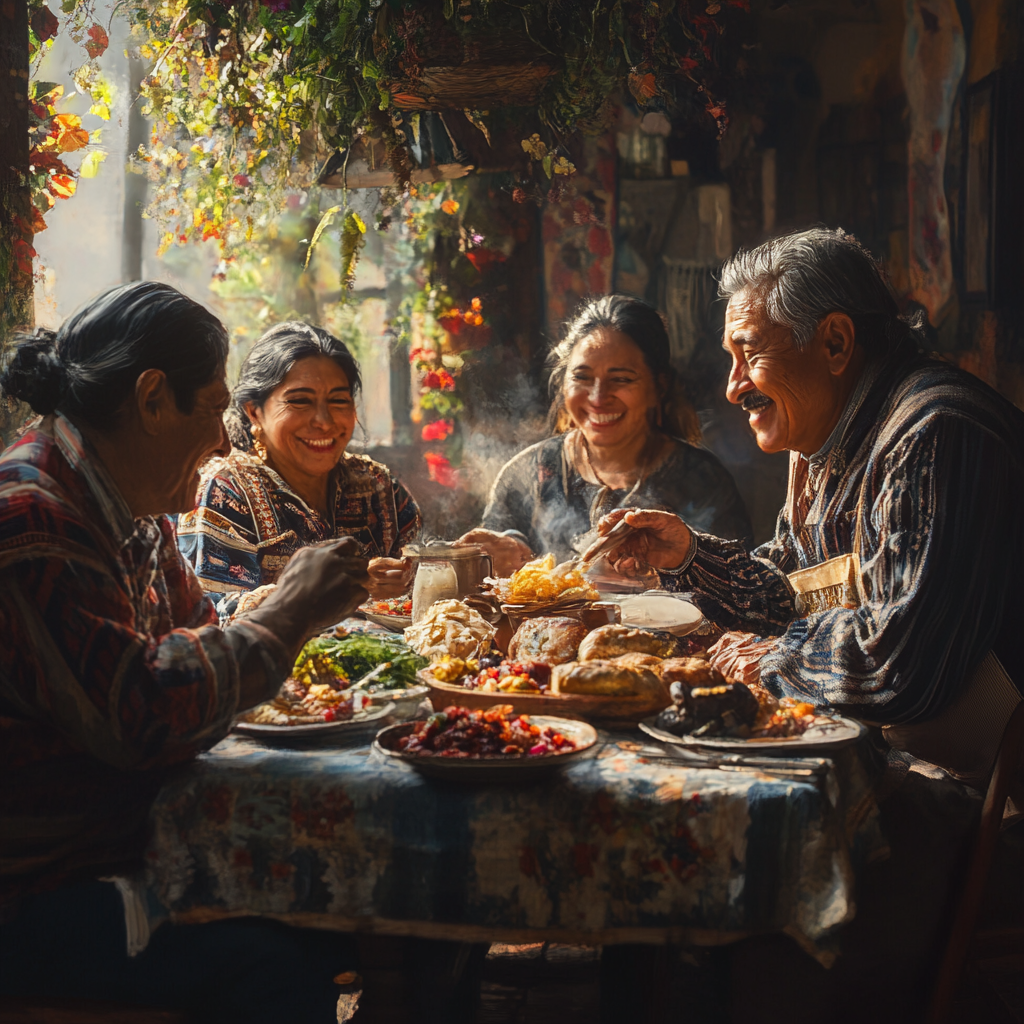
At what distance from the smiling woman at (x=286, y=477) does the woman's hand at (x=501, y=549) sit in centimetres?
41

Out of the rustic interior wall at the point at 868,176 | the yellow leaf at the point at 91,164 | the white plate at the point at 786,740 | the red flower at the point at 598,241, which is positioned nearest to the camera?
the white plate at the point at 786,740

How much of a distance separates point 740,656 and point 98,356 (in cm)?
164

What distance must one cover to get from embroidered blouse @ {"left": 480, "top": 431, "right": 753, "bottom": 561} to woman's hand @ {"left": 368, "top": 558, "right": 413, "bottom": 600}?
1.66 meters

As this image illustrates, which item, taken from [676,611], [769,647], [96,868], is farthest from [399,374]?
[96,868]

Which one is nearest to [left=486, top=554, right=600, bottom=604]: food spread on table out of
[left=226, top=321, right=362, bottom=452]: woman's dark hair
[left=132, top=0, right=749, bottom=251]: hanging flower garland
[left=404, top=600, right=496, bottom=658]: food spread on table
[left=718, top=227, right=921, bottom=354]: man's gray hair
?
[left=404, top=600, right=496, bottom=658]: food spread on table

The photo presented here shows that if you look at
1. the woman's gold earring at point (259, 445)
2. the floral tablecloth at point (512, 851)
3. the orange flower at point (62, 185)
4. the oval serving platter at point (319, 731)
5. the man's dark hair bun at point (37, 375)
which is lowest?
the floral tablecloth at point (512, 851)

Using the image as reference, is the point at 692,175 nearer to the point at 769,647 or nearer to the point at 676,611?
the point at 676,611

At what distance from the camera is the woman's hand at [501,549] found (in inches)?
151

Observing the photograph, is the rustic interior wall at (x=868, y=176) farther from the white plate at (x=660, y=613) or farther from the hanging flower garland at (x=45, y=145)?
the hanging flower garland at (x=45, y=145)

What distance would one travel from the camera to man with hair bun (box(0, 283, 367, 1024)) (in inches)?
65.4

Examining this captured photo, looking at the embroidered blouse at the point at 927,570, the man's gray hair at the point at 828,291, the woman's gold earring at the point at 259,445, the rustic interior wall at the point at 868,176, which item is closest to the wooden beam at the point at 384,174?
the rustic interior wall at the point at 868,176

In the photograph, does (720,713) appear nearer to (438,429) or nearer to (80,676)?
(80,676)

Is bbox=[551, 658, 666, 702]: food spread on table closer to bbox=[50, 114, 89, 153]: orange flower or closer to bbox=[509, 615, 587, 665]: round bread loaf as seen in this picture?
bbox=[509, 615, 587, 665]: round bread loaf

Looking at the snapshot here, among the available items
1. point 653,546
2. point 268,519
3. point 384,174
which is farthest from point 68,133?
point 653,546
